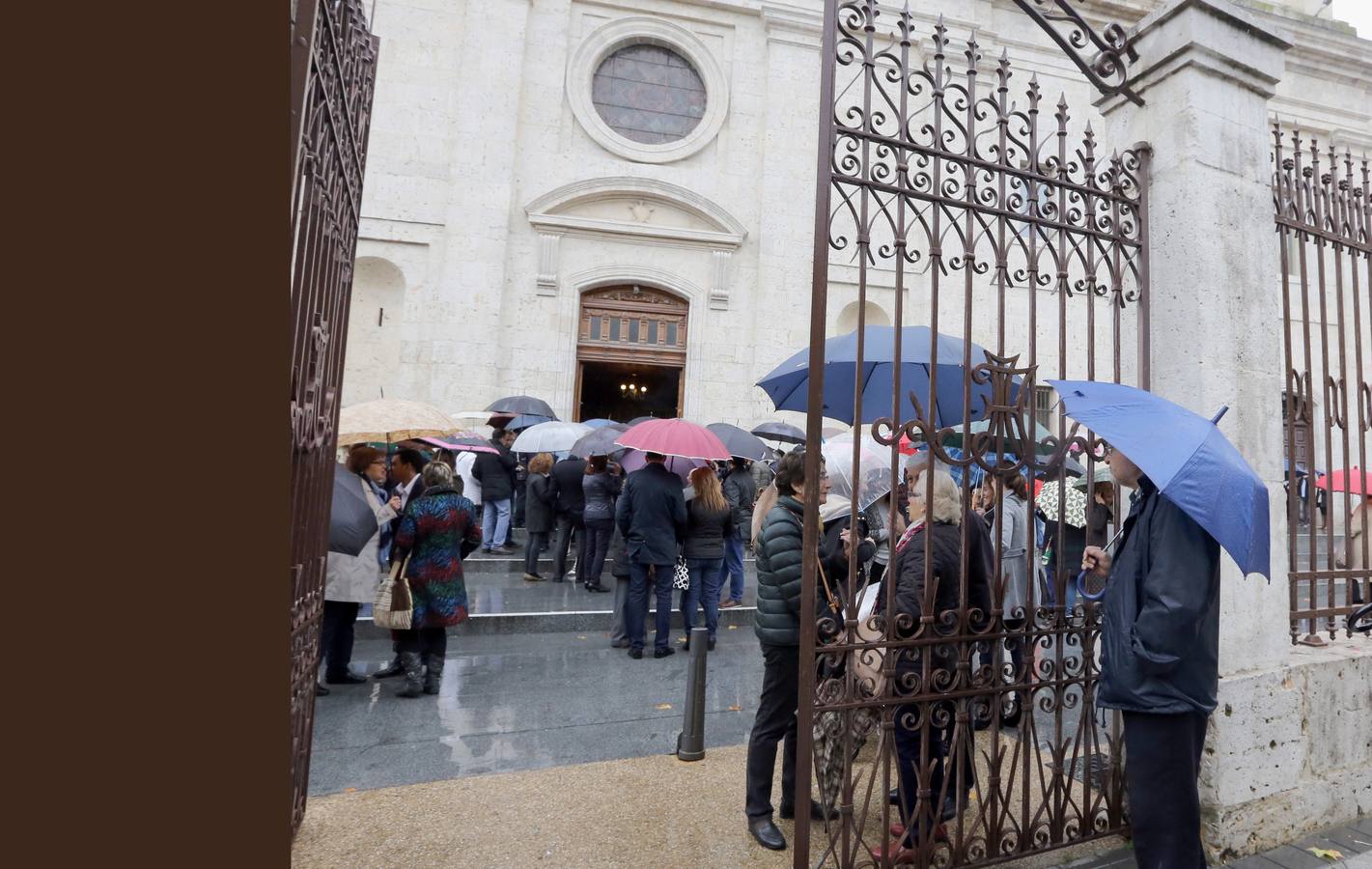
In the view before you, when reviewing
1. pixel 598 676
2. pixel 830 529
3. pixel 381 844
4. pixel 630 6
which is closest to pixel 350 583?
pixel 598 676

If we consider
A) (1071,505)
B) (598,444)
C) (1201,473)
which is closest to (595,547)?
(598,444)

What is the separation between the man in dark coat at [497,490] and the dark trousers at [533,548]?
3.28 feet

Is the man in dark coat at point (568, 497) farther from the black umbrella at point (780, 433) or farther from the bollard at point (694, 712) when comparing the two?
the bollard at point (694, 712)

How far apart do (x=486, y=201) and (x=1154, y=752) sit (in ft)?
46.5

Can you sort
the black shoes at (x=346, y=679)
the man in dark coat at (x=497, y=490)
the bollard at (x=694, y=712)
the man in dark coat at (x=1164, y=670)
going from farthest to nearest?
the man in dark coat at (x=497, y=490)
the black shoes at (x=346, y=679)
the bollard at (x=694, y=712)
the man in dark coat at (x=1164, y=670)

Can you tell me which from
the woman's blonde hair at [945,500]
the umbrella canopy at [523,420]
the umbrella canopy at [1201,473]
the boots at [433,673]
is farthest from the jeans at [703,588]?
the umbrella canopy at [523,420]

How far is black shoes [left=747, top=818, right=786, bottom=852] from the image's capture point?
3.56 meters

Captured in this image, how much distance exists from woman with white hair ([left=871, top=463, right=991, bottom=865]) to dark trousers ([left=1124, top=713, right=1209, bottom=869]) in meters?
0.69

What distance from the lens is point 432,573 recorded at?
559cm

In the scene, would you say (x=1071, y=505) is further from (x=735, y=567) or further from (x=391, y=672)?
(x=391, y=672)

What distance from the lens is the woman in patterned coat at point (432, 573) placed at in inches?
219

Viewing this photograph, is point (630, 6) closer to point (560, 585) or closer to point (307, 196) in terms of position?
point (560, 585)

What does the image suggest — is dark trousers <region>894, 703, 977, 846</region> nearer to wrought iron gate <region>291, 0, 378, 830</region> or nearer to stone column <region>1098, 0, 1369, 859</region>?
stone column <region>1098, 0, 1369, 859</region>

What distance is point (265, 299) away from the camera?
1.53ft
